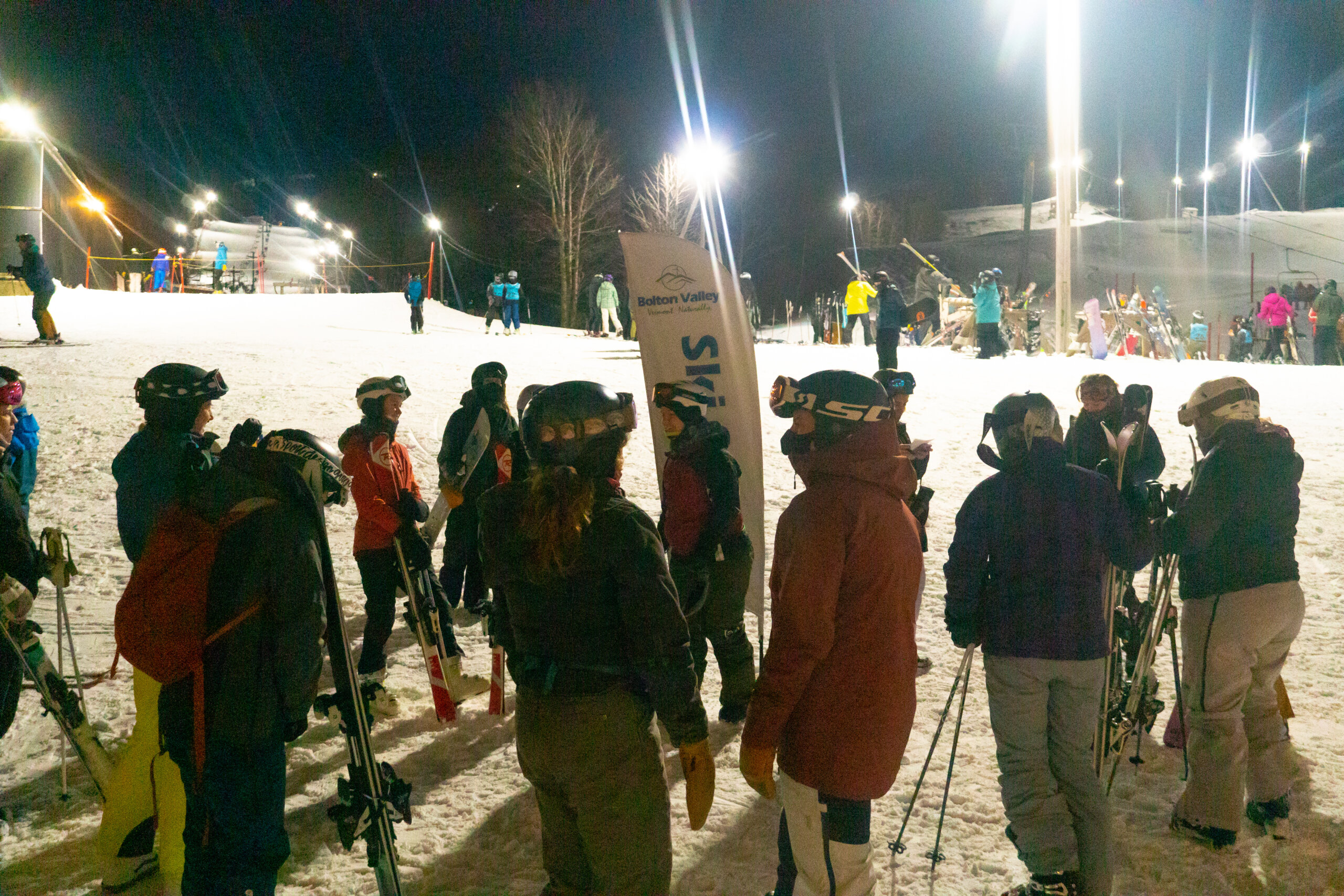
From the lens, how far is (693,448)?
4355 millimetres

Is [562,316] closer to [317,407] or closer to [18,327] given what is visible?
[18,327]

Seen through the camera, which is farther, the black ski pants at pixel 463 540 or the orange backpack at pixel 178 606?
the black ski pants at pixel 463 540

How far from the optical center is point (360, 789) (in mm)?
2979

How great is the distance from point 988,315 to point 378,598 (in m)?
15.5

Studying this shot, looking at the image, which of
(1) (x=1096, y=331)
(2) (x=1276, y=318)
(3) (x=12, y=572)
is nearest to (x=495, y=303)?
(1) (x=1096, y=331)

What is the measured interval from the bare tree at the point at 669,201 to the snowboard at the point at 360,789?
Result: 40936 mm

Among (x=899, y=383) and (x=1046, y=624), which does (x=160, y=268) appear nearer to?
(x=899, y=383)

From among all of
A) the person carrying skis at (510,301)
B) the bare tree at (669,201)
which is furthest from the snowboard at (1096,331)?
the bare tree at (669,201)

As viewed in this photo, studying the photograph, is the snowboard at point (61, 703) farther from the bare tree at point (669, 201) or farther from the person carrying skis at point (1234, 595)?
the bare tree at point (669, 201)

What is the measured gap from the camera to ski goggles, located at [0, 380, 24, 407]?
5.08 meters

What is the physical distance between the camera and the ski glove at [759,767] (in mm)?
2557

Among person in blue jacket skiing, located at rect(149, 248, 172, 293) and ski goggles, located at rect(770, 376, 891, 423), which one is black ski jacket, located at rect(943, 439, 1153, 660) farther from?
person in blue jacket skiing, located at rect(149, 248, 172, 293)

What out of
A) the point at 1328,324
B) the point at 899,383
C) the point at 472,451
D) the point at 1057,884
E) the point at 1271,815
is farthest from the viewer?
the point at 1328,324

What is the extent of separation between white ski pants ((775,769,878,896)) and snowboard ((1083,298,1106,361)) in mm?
18654
